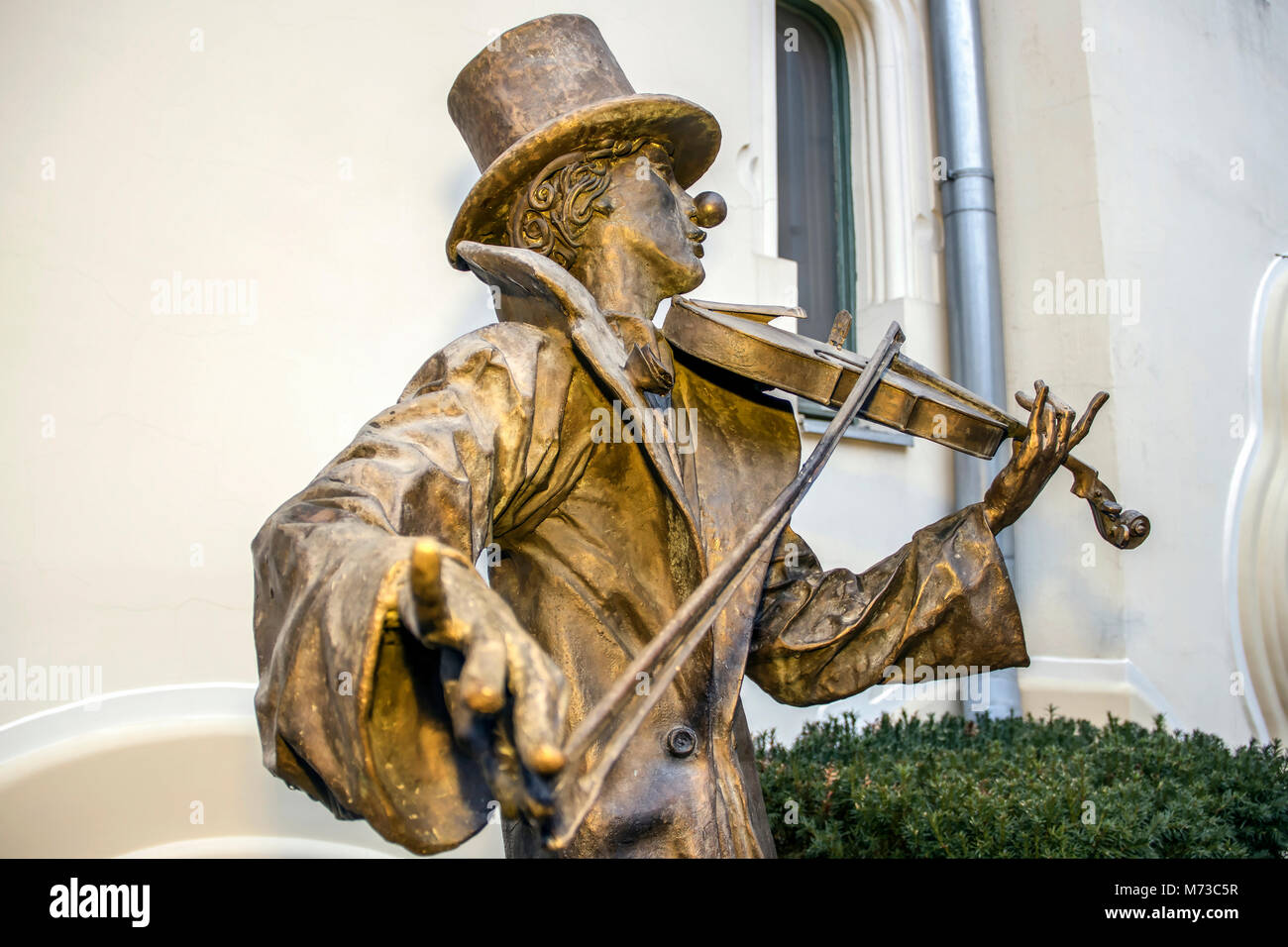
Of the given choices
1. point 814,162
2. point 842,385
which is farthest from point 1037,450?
point 814,162

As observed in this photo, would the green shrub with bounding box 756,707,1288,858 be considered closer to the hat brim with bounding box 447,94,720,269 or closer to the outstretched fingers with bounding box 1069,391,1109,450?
the outstretched fingers with bounding box 1069,391,1109,450

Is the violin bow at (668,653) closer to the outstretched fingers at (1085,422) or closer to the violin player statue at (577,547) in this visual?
the violin player statue at (577,547)

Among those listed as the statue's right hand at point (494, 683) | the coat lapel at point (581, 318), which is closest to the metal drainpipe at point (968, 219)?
the coat lapel at point (581, 318)

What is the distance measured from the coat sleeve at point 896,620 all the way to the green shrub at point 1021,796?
0.84 meters

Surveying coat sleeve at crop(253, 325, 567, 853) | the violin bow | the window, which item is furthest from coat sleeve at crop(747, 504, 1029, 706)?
the window

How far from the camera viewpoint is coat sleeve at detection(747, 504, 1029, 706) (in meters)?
1.82

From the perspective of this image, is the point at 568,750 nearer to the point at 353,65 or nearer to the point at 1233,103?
the point at 353,65

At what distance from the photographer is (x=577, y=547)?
1.68 meters

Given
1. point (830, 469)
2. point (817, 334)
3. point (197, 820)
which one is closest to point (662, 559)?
point (197, 820)

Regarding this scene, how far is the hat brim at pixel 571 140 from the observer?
176 centimetres

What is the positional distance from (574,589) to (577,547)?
0.07 m

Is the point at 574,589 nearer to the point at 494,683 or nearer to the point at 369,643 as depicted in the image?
the point at 369,643

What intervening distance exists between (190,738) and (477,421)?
1.63m

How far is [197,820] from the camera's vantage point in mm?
2713
